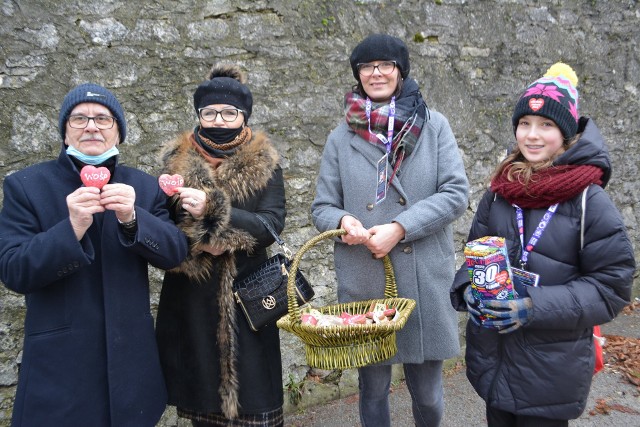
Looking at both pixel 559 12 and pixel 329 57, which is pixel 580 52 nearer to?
pixel 559 12

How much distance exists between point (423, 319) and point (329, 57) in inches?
79.9

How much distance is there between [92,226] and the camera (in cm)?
200

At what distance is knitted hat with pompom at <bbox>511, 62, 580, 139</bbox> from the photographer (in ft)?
6.61

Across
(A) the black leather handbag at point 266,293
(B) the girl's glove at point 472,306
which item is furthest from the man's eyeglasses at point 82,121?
(B) the girl's glove at point 472,306

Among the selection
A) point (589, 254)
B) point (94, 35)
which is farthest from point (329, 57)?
point (589, 254)

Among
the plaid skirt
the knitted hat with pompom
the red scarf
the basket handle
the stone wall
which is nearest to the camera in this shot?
the red scarf

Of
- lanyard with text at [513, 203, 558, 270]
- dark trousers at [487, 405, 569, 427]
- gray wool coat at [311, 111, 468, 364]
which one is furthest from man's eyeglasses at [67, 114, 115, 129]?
dark trousers at [487, 405, 569, 427]

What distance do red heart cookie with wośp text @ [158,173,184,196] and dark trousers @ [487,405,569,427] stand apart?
1531mm

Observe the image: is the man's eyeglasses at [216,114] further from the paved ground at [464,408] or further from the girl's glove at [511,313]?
the paved ground at [464,408]

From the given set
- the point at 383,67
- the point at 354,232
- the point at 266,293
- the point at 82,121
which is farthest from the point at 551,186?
the point at 82,121

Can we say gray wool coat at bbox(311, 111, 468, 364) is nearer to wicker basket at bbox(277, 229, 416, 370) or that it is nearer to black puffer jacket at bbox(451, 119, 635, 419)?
wicker basket at bbox(277, 229, 416, 370)

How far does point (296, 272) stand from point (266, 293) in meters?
0.16

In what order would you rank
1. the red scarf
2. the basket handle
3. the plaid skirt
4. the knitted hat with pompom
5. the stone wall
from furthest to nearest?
the stone wall → the plaid skirt → the basket handle → the knitted hat with pompom → the red scarf

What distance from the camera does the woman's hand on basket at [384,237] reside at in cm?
228
